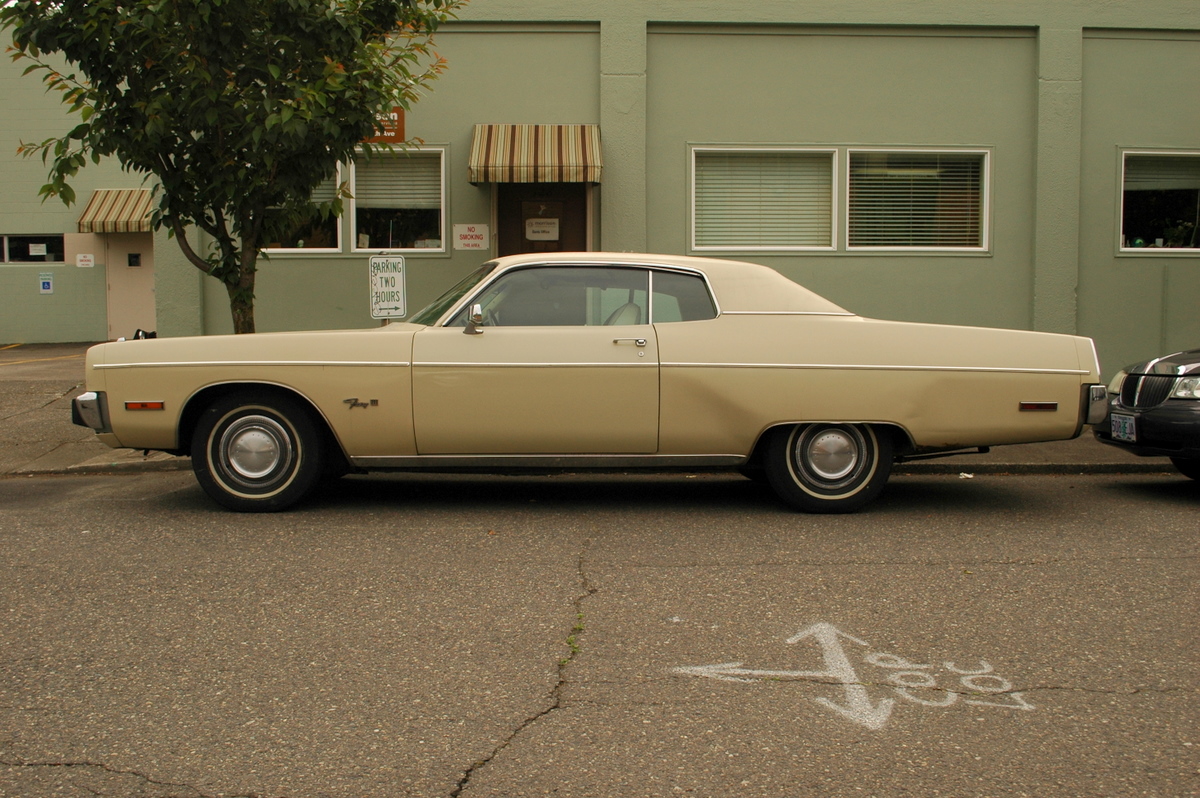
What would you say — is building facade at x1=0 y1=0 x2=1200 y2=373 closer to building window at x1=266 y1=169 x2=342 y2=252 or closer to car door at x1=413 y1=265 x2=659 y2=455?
building window at x1=266 y1=169 x2=342 y2=252

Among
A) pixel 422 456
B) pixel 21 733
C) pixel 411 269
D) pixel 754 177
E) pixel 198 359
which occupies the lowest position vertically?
pixel 21 733

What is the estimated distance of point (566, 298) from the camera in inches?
263

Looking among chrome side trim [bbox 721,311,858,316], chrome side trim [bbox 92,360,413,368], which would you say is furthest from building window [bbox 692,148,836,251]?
chrome side trim [bbox 92,360,413,368]

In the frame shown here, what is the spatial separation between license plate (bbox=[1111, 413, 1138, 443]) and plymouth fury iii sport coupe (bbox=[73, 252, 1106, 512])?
3.16ft

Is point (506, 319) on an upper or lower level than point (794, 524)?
upper

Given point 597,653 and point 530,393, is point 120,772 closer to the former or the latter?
point 597,653

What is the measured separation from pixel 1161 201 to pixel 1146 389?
19.5ft

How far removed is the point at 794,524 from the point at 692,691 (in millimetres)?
2831

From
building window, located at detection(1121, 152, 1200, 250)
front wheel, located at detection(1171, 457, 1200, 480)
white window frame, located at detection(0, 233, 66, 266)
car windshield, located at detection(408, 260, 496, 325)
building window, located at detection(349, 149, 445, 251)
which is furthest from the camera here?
white window frame, located at detection(0, 233, 66, 266)

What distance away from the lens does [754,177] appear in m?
12.0

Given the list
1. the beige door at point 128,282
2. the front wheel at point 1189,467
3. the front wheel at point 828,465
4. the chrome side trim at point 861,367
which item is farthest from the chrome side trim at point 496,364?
the beige door at point 128,282

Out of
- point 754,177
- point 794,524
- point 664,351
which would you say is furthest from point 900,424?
point 754,177

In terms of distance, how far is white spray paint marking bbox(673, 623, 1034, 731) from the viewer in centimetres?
355

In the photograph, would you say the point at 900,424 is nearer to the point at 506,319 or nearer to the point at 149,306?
the point at 506,319
